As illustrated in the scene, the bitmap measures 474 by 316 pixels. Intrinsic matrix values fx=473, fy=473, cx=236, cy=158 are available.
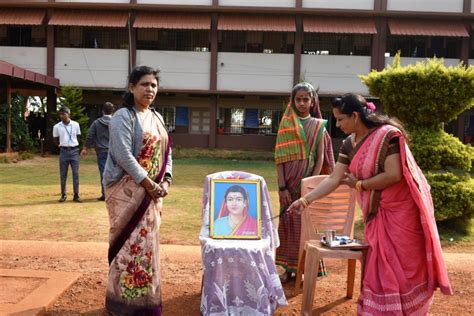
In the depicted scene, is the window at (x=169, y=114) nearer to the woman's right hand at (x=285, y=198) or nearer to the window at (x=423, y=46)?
the window at (x=423, y=46)

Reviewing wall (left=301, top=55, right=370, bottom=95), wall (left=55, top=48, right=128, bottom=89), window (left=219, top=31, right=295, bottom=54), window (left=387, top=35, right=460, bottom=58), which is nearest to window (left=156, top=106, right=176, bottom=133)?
wall (left=55, top=48, right=128, bottom=89)

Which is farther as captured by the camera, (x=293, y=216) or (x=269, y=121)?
(x=269, y=121)

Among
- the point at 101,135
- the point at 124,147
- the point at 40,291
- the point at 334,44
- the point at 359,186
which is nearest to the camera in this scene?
the point at 359,186

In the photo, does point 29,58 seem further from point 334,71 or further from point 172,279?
point 172,279

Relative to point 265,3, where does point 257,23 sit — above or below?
below

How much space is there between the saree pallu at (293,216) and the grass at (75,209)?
1850mm

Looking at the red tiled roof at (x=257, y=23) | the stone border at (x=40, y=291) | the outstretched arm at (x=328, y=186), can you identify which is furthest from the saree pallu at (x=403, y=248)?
the red tiled roof at (x=257, y=23)

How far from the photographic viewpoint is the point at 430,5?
1798cm

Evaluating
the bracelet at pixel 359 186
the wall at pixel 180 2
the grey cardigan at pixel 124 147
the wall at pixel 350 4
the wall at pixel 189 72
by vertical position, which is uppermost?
the wall at pixel 350 4

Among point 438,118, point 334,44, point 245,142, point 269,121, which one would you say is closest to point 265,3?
point 334,44

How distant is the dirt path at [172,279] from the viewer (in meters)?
3.69

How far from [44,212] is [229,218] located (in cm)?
476

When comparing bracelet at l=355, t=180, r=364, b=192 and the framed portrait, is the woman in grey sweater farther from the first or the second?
bracelet at l=355, t=180, r=364, b=192

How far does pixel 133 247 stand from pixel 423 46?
19.5m
